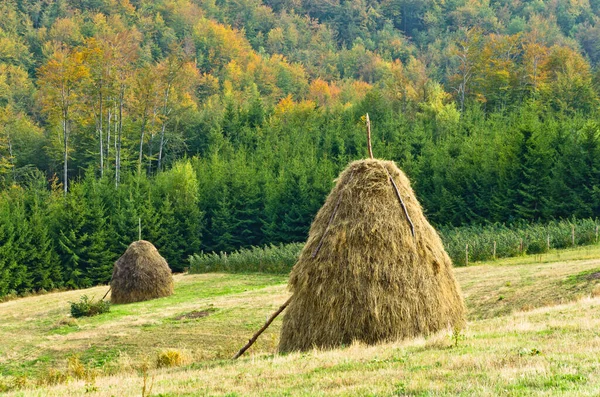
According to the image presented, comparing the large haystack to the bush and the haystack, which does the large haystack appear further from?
the haystack

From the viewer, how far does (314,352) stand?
14.0 metres

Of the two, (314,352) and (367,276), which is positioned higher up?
(367,276)

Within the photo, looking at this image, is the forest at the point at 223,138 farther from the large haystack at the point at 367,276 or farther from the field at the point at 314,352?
the large haystack at the point at 367,276

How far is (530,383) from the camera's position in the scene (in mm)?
9172

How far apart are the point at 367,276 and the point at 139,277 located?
80.9 ft

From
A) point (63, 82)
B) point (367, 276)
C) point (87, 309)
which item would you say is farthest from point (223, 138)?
point (367, 276)

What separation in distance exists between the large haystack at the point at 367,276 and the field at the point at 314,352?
3.58 feet

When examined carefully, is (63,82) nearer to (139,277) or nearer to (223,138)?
(223,138)

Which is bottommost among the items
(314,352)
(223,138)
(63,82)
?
(314,352)

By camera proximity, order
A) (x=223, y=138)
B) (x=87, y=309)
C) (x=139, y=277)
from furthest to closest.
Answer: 1. (x=223, y=138)
2. (x=139, y=277)
3. (x=87, y=309)

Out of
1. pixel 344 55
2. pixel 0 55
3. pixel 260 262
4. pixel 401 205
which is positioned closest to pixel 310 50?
pixel 344 55

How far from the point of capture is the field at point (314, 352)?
32.8ft

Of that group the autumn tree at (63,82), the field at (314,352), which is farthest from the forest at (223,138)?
the field at (314,352)

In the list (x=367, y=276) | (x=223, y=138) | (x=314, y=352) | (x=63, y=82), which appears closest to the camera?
(x=314, y=352)
